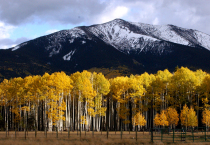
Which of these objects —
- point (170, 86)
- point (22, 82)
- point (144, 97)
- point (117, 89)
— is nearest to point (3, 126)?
point (22, 82)

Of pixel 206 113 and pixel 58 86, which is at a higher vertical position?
pixel 58 86

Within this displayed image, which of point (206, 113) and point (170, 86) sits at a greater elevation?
point (170, 86)

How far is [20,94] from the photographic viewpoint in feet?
217

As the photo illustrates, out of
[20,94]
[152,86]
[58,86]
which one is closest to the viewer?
[58,86]

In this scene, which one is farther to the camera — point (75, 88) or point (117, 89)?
point (117, 89)

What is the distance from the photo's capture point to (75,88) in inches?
2628

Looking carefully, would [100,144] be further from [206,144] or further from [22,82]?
[22,82]

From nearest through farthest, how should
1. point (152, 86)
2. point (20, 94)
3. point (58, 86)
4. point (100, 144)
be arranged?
point (100, 144) → point (58, 86) → point (20, 94) → point (152, 86)

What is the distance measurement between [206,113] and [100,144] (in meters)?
39.1

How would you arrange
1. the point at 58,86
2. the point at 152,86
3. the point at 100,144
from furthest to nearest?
1. the point at 152,86
2. the point at 58,86
3. the point at 100,144

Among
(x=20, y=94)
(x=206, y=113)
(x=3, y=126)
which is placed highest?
(x=20, y=94)

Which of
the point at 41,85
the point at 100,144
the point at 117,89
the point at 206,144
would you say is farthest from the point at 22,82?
the point at 206,144

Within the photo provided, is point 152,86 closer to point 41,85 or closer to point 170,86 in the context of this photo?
point 170,86

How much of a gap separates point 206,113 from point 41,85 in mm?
40813
